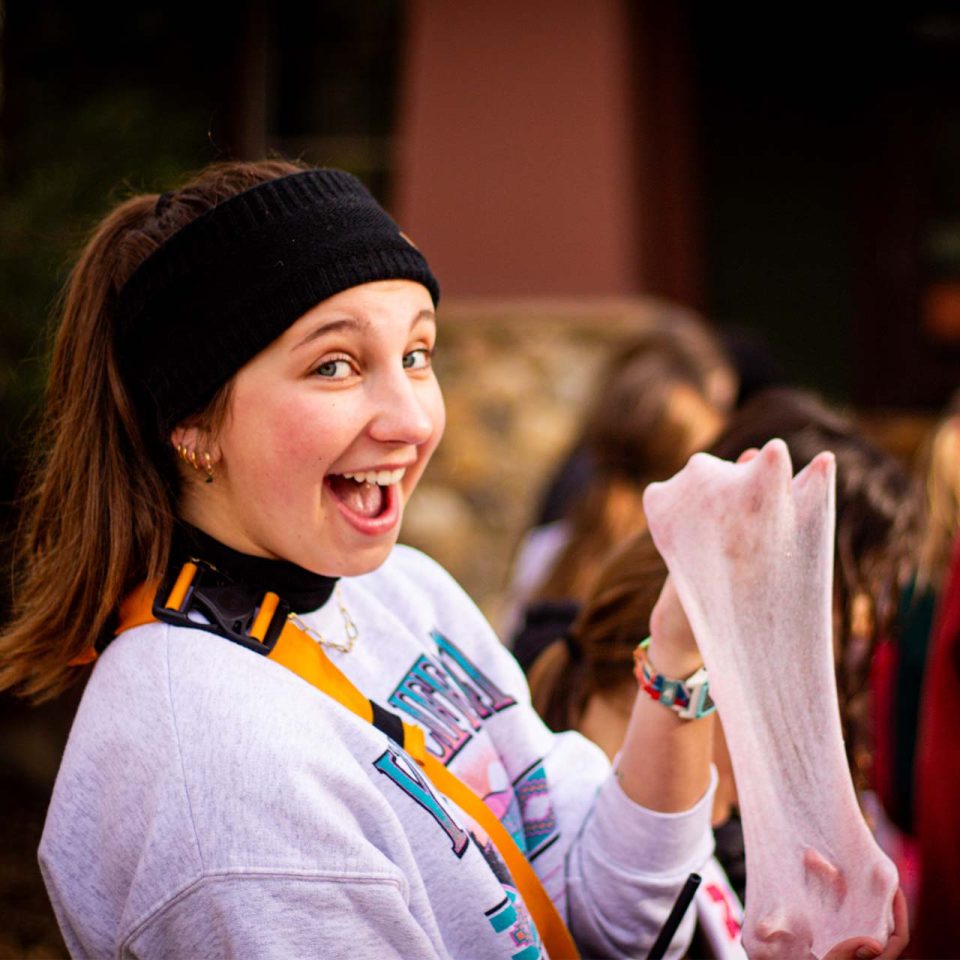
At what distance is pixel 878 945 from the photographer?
1.16m

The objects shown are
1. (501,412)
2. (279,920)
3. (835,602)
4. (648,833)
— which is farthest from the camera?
(501,412)

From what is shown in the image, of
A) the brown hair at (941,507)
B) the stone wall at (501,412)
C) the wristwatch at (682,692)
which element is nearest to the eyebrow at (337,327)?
the wristwatch at (682,692)

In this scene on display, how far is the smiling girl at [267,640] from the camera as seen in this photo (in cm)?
112

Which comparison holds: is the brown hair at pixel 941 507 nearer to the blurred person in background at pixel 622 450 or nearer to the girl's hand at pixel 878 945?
the blurred person in background at pixel 622 450

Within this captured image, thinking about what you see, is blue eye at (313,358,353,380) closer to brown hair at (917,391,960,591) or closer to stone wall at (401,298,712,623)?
brown hair at (917,391,960,591)

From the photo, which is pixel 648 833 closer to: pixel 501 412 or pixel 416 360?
pixel 416 360

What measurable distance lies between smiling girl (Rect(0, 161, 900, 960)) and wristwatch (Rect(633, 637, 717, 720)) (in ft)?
0.04

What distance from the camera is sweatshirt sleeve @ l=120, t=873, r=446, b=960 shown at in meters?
1.09

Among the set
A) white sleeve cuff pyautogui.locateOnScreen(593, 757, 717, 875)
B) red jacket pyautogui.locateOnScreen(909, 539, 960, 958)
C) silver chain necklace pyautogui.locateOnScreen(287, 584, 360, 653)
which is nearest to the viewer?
silver chain necklace pyautogui.locateOnScreen(287, 584, 360, 653)

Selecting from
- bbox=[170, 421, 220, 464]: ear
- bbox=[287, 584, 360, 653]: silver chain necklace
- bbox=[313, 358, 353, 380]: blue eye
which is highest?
bbox=[313, 358, 353, 380]: blue eye

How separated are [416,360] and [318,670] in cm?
36

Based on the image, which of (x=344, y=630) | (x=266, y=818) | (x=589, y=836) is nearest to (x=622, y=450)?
(x=589, y=836)

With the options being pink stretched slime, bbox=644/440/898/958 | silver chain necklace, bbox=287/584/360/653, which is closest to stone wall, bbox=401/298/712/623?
silver chain necklace, bbox=287/584/360/653

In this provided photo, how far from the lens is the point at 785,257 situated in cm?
642
